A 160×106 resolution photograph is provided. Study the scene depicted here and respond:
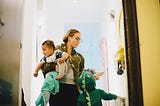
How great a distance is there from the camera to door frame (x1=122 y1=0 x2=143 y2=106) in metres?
1.09

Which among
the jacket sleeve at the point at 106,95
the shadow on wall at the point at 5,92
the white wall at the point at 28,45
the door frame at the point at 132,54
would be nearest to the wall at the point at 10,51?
the shadow on wall at the point at 5,92

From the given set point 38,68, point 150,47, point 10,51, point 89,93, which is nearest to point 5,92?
point 10,51

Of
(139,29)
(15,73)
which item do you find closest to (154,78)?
(139,29)

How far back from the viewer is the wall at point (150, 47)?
110 cm

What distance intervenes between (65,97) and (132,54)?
0.45m

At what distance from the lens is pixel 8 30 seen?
33.5 inches

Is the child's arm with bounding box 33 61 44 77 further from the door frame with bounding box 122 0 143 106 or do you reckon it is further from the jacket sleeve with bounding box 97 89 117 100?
the door frame with bounding box 122 0 143 106

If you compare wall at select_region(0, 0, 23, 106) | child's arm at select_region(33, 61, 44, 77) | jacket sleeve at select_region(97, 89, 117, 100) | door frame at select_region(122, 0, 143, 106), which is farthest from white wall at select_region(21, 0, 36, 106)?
door frame at select_region(122, 0, 143, 106)

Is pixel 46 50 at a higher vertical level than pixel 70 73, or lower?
higher

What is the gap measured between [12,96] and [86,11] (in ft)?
2.28

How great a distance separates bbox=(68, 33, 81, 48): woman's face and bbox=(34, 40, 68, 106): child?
74 mm

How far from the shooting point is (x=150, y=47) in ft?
3.80

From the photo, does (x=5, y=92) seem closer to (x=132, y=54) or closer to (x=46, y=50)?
(x=46, y=50)

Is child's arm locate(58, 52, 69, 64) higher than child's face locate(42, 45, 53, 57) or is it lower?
lower
